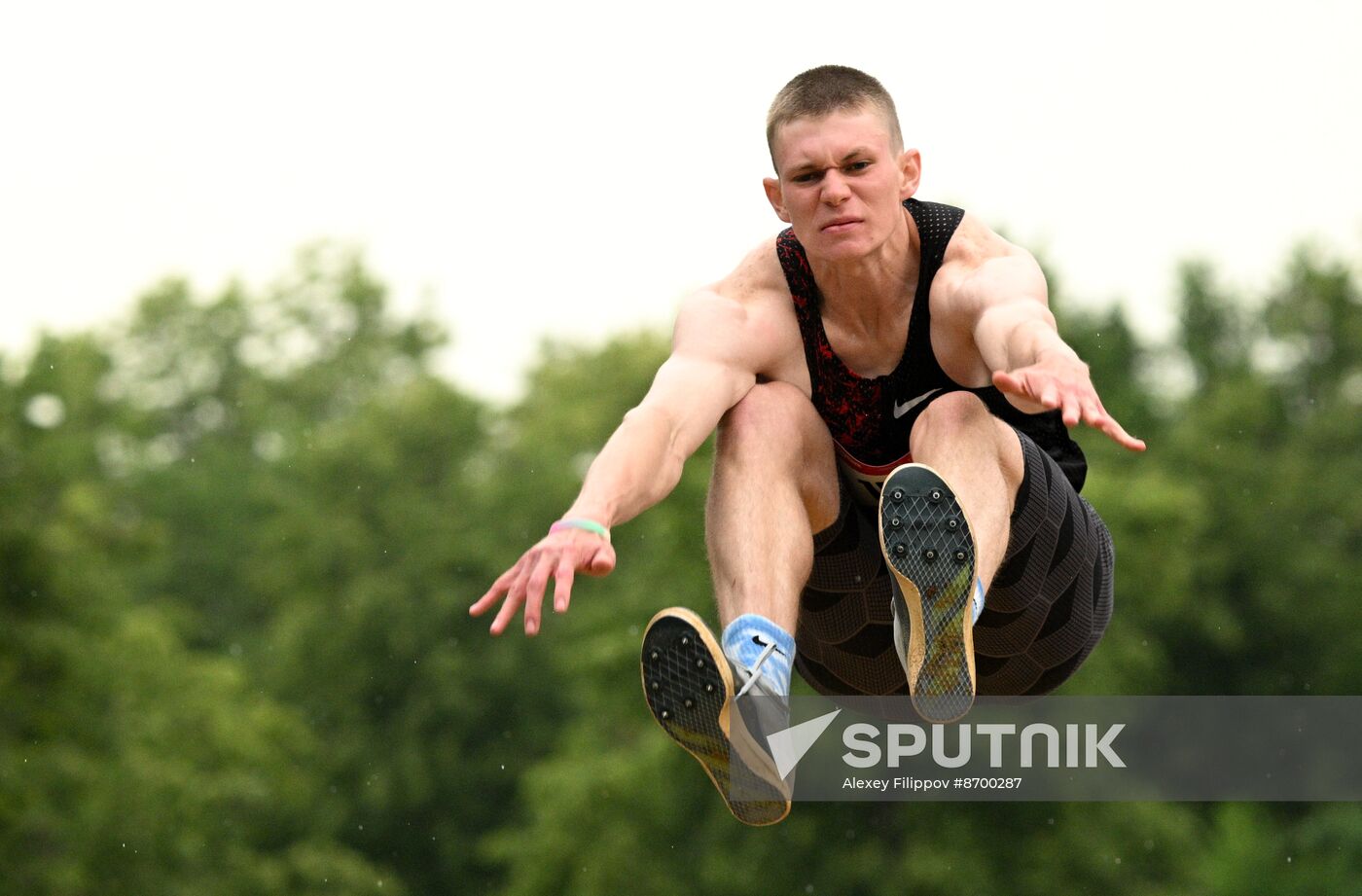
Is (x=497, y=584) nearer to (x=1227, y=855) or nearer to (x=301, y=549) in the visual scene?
(x=1227, y=855)

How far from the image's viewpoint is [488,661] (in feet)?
98.1

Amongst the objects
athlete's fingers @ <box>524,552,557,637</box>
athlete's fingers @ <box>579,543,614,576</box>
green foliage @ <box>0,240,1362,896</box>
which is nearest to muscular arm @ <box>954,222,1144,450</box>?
athlete's fingers @ <box>579,543,614,576</box>

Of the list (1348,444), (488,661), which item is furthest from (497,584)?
(1348,444)

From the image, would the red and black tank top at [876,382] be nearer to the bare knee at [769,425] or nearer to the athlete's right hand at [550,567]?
the bare knee at [769,425]

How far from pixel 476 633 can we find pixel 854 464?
24.4 metres

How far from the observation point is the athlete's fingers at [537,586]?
4.82m

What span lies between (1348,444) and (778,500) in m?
26.1

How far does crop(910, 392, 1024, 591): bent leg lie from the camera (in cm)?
564

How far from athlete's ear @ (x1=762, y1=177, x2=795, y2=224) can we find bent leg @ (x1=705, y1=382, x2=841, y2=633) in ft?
1.55

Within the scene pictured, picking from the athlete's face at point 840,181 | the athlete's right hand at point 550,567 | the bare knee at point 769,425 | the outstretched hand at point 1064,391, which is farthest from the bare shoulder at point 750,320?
the outstretched hand at point 1064,391

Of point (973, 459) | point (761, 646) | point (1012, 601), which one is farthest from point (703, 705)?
point (1012, 601)

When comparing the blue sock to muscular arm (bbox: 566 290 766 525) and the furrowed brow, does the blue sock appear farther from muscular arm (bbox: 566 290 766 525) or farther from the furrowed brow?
the furrowed brow

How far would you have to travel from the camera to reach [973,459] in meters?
5.71

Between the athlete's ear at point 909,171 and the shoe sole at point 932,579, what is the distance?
3.21 ft
